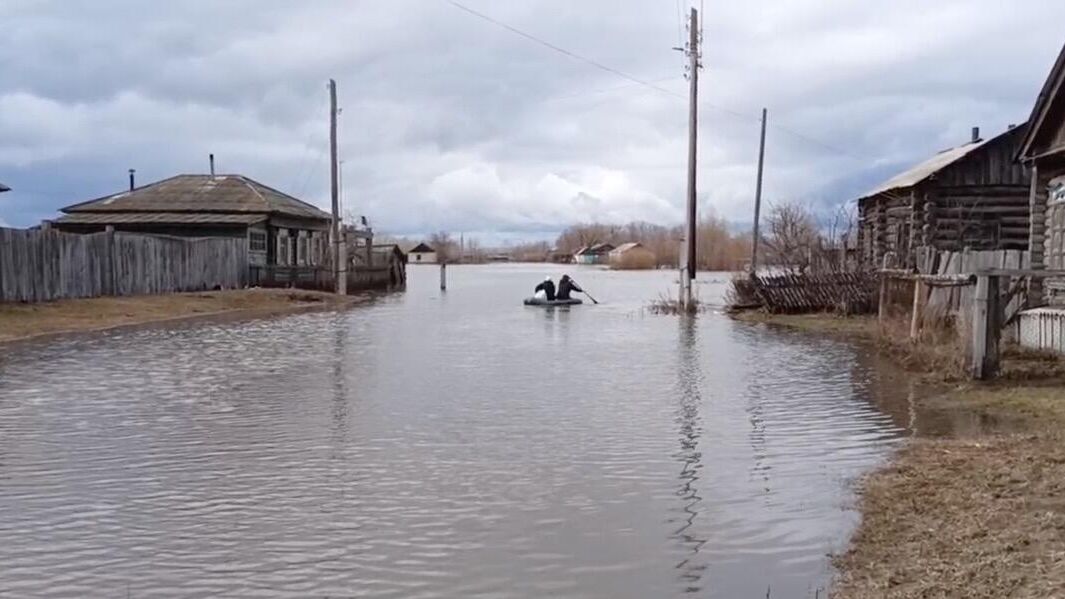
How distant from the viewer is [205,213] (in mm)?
46562

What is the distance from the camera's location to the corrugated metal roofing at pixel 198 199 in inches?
1850

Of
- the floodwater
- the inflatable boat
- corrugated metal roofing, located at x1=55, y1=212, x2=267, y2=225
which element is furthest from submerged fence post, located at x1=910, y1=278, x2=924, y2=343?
corrugated metal roofing, located at x1=55, y1=212, x2=267, y2=225

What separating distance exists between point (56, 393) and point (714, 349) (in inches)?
477

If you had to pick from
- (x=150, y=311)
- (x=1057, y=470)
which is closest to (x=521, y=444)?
(x=1057, y=470)

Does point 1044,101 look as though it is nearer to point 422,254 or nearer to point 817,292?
point 817,292

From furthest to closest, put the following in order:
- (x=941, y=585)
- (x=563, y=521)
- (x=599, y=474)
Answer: (x=599, y=474)
(x=563, y=521)
(x=941, y=585)

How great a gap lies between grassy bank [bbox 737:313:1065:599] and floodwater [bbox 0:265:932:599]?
12.0 inches

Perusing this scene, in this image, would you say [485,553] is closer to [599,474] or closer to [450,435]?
[599,474]

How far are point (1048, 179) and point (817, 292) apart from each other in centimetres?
992

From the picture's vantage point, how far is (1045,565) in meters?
5.87

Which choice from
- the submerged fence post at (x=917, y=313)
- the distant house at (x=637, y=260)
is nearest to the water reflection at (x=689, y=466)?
the submerged fence post at (x=917, y=313)

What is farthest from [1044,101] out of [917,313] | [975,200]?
[975,200]

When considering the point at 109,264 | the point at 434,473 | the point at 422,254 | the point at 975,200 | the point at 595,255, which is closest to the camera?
the point at 434,473

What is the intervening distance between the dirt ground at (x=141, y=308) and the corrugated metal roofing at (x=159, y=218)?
553 cm
